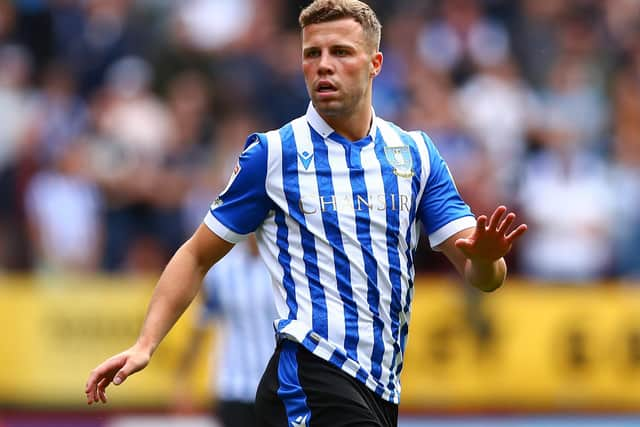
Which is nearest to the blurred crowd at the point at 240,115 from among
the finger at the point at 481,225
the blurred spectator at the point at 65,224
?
the blurred spectator at the point at 65,224

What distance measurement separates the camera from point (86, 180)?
10.8m

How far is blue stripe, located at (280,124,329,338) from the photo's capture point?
431cm

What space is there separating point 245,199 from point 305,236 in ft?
0.84

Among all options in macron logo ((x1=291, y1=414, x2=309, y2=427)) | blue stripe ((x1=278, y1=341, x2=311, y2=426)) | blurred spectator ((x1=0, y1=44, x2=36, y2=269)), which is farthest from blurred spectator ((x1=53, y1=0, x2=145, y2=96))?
macron logo ((x1=291, y1=414, x2=309, y2=427))

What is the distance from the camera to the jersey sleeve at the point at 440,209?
454cm

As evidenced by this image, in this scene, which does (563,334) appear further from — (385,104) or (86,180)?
(86,180)

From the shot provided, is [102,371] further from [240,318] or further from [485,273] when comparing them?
[240,318]

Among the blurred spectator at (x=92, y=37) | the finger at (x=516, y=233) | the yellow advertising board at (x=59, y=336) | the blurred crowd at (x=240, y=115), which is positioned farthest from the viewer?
the blurred spectator at (x=92, y=37)

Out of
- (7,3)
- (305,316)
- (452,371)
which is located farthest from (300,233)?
(7,3)

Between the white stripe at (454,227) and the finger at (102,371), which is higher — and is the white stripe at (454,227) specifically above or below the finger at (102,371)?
above

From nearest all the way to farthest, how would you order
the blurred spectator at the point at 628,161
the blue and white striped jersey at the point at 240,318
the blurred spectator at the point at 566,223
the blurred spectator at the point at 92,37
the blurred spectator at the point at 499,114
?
the blue and white striped jersey at the point at 240,318 < the blurred spectator at the point at 566,223 < the blurred spectator at the point at 628,161 < the blurred spectator at the point at 499,114 < the blurred spectator at the point at 92,37

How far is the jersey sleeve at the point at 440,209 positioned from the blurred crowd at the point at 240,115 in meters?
6.14

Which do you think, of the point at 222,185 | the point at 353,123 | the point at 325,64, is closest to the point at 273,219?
the point at 353,123

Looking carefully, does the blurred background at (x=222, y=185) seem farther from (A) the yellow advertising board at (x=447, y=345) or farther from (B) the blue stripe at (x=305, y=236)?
(B) the blue stripe at (x=305, y=236)
